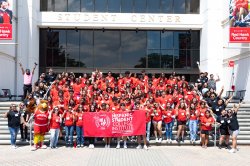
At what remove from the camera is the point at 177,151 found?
1412cm

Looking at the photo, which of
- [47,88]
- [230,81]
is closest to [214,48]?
[230,81]

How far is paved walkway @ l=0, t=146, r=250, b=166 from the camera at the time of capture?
38.7ft

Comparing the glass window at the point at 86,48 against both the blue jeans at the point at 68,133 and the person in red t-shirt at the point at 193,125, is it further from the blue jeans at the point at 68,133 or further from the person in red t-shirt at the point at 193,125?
the person in red t-shirt at the point at 193,125

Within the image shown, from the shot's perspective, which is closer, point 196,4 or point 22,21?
point 22,21

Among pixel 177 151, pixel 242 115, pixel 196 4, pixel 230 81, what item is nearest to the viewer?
pixel 177 151

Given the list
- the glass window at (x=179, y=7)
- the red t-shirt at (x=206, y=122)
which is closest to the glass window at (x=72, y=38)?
the glass window at (x=179, y=7)

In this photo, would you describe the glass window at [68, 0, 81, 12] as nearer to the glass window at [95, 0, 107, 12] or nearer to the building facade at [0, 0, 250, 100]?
the building facade at [0, 0, 250, 100]

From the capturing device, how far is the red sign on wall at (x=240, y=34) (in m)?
20.2

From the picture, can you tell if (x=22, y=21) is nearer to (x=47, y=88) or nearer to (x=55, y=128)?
(x=47, y=88)

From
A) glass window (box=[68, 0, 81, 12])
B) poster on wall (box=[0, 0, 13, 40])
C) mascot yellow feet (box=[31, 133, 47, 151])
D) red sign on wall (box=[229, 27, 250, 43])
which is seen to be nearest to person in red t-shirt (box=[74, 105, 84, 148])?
mascot yellow feet (box=[31, 133, 47, 151])

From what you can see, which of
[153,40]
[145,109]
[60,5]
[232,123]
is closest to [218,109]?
[232,123]

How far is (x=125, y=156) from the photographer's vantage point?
12.9 meters

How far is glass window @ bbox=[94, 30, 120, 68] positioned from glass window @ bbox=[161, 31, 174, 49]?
3532 mm

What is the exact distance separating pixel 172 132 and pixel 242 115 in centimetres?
445
